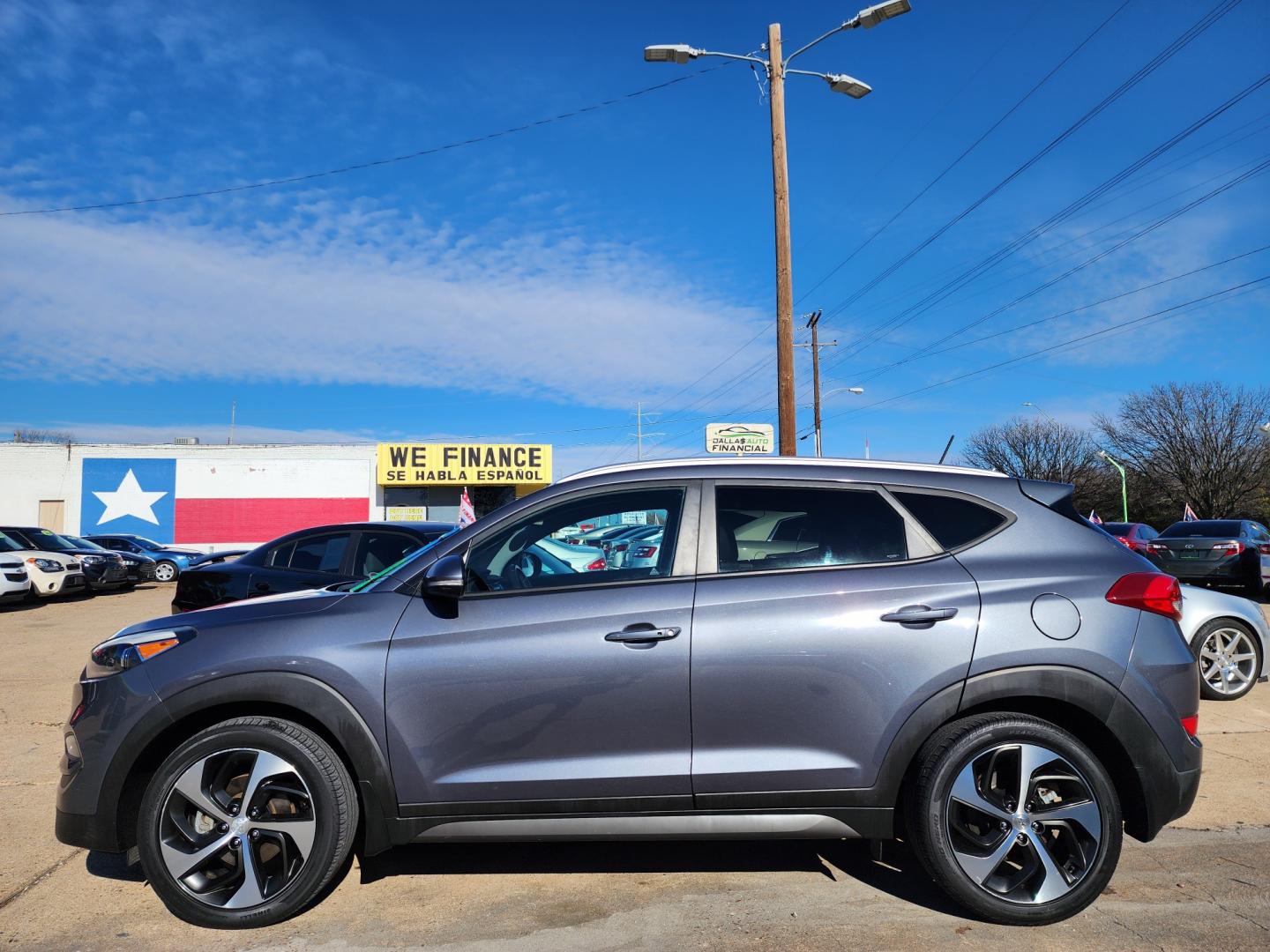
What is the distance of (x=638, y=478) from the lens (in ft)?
12.2

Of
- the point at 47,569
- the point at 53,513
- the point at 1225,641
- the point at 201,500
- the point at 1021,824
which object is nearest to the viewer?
the point at 1021,824

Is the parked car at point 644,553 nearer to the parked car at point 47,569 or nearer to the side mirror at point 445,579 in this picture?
the side mirror at point 445,579

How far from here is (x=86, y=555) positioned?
1870 centimetres

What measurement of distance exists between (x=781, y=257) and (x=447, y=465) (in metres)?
30.6

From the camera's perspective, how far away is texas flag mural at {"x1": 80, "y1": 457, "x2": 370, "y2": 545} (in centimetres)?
3778

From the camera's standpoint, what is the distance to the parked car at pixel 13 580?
1548 cm

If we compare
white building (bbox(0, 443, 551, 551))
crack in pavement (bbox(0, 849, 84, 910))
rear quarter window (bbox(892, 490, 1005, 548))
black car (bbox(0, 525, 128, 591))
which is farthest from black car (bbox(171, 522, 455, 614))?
white building (bbox(0, 443, 551, 551))

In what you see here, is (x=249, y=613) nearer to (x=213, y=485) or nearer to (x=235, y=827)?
(x=235, y=827)

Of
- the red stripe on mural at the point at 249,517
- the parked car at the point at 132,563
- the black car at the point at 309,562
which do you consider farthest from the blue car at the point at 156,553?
the black car at the point at 309,562

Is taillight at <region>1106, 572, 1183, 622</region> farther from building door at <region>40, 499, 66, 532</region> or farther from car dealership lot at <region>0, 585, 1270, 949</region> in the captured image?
building door at <region>40, 499, 66, 532</region>

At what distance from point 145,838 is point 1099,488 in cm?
6217

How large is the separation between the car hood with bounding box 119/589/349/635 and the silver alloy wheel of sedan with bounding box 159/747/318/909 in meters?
0.51

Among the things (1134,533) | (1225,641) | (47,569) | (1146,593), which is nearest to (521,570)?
(1146,593)

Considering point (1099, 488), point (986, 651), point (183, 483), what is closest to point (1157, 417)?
point (1099, 488)
